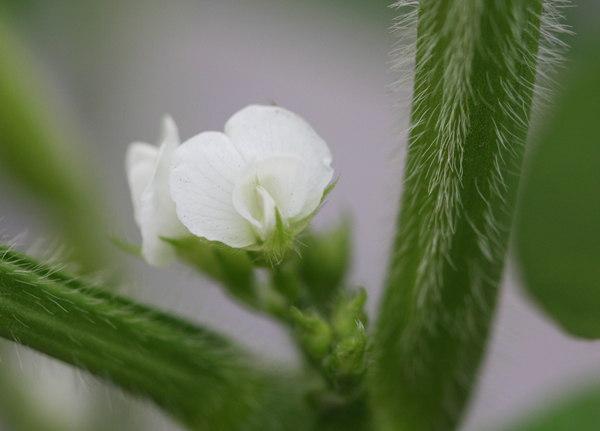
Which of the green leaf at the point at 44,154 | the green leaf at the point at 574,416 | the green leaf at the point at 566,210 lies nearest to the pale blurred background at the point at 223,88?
the green leaf at the point at 44,154

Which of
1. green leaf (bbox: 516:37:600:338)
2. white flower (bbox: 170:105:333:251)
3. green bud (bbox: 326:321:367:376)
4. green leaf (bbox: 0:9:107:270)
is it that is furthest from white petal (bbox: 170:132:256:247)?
green leaf (bbox: 0:9:107:270)

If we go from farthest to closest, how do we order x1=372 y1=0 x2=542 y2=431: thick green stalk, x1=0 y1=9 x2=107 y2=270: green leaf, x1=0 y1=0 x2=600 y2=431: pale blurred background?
x1=0 y1=0 x2=600 y2=431: pale blurred background < x1=0 y1=9 x2=107 y2=270: green leaf < x1=372 y1=0 x2=542 y2=431: thick green stalk

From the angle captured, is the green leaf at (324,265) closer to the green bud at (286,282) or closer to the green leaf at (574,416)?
the green bud at (286,282)

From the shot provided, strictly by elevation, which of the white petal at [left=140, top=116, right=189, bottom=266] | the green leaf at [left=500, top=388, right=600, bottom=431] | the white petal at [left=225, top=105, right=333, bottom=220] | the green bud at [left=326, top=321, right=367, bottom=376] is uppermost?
the white petal at [left=225, top=105, right=333, bottom=220]

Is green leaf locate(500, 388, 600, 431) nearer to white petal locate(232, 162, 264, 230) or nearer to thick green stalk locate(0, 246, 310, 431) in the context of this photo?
thick green stalk locate(0, 246, 310, 431)

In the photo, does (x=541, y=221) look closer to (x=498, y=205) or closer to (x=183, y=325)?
(x=498, y=205)

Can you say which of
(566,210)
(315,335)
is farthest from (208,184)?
(566,210)
